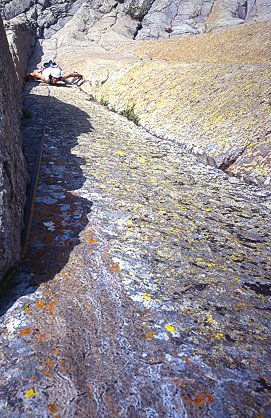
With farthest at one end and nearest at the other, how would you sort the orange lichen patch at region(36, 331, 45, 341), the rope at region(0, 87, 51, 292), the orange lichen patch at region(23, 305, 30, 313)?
the rope at region(0, 87, 51, 292), the orange lichen patch at region(23, 305, 30, 313), the orange lichen patch at region(36, 331, 45, 341)

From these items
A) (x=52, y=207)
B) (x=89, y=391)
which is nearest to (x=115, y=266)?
(x=89, y=391)

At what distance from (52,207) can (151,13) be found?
39.2m

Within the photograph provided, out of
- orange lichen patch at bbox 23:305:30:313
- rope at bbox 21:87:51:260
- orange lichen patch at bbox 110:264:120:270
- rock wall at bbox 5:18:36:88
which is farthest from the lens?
rock wall at bbox 5:18:36:88

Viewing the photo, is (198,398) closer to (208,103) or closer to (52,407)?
(52,407)

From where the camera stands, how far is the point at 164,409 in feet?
7.36

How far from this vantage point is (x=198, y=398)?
2312 millimetres

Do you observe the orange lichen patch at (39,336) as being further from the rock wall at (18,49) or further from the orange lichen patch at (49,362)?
the rock wall at (18,49)

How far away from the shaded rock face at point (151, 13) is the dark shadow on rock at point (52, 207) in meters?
30.2

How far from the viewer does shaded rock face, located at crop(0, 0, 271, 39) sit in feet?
112

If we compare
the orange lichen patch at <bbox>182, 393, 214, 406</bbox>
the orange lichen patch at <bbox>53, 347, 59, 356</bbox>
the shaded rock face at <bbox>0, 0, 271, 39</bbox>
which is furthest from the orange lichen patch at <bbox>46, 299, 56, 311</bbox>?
the shaded rock face at <bbox>0, 0, 271, 39</bbox>

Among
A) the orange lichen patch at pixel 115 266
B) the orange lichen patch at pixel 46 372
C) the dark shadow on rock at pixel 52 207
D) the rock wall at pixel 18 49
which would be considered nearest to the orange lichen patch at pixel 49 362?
the orange lichen patch at pixel 46 372

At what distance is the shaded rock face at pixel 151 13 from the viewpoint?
112ft

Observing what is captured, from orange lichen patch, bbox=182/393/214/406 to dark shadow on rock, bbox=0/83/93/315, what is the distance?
176 centimetres

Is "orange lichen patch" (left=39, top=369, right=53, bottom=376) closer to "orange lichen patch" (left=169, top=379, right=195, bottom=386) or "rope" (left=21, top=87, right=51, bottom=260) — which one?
"orange lichen patch" (left=169, top=379, right=195, bottom=386)
